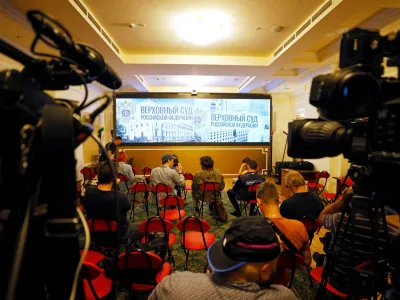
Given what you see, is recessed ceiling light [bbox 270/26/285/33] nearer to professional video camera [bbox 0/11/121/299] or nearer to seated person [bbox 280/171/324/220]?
seated person [bbox 280/171/324/220]

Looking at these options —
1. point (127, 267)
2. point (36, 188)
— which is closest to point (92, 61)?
point (36, 188)

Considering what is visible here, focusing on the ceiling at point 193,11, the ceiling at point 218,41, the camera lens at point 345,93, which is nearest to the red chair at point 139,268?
the camera lens at point 345,93

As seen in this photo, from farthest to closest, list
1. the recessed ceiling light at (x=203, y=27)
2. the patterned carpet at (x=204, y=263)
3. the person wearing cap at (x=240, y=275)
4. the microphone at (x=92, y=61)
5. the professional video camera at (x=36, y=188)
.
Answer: the recessed ceiling light at (x=203, y=27) → the patterned carpet at (x=204, y=263) → the person wearing cap at (x=240, y=275) → the microphone at (x=92, y=61) → the professional video camera at (x=36, y=188)

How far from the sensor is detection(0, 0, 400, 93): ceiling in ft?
9.30

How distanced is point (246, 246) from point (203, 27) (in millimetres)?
3363

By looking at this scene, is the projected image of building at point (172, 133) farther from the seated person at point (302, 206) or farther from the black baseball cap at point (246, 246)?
the black baseball cap at point (246, 246)

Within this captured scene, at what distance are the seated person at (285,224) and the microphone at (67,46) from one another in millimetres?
1686

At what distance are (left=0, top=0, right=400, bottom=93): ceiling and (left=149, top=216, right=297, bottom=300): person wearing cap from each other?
2.31m

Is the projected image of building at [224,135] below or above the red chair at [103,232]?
above

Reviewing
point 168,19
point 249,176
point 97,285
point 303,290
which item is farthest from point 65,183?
point 249,176

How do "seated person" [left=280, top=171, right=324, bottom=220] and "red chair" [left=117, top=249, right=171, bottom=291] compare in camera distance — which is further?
"seated person" [left=280, top=171, right=324, bottom=220]

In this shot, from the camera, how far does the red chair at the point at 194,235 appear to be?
2316 mm

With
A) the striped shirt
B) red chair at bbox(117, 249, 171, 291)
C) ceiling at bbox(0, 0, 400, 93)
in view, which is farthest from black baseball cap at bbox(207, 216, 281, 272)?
ceiling at bbox(0, 0, 400, 93)

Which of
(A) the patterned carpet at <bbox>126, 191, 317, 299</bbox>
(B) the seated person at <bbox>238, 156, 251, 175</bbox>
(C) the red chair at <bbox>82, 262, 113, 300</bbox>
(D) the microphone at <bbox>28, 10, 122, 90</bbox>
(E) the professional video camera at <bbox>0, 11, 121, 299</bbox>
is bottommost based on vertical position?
(A) the patterned carpet at <bbox>126, 191, 317, 299</bbox>
